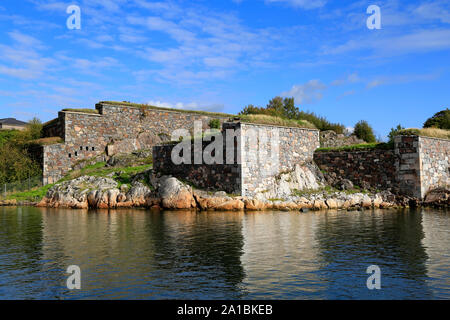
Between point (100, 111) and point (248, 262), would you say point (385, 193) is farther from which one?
point (100, 111)

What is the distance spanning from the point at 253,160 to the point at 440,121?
990 inches

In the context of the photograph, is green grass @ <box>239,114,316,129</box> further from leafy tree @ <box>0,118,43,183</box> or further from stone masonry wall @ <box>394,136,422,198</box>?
leafy tree @ <box>0,118,43,183</box>

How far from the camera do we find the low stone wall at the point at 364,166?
28547 mm

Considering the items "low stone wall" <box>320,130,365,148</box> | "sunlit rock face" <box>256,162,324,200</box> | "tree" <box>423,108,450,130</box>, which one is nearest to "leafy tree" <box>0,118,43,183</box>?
"sunlit rock face" <box>256,162,324,200</box>

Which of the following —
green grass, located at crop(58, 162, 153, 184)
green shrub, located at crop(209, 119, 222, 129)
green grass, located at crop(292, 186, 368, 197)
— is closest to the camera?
green grass, located at crop(292, 186, 368, 197)

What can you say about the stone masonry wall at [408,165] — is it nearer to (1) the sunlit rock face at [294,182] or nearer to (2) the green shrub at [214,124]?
(1) the sunlit rock face at [294,182]

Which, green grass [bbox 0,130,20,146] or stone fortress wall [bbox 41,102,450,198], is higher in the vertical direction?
green grass [bbox 0,130,20,146]

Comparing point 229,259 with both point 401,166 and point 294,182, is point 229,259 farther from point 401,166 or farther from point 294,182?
point 401,166

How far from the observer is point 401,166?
28.1 metres

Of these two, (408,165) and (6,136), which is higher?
(6,136)

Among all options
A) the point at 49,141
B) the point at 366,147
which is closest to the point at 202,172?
the point at 366,147

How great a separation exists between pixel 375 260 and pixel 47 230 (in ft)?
45.0

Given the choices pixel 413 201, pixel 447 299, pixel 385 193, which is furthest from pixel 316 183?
pixel 447 299

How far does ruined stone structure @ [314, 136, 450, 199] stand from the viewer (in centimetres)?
2752
